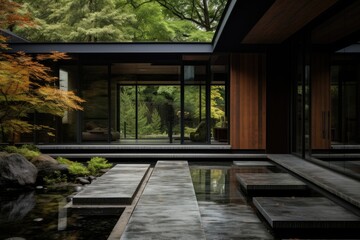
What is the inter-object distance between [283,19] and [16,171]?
22.4ft

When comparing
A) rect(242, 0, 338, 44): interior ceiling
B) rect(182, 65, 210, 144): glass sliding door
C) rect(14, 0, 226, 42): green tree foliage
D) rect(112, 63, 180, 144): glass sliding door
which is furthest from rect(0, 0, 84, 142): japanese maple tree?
rect(14, 0, 226, 42): green tree foliage

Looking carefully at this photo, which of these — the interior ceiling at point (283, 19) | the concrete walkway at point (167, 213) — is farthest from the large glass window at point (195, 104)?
the concrete walkway at point (167, 213)

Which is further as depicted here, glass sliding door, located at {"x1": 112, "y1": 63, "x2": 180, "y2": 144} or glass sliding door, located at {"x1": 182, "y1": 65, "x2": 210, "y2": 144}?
glass sliding door, located at {"x1": 112, "y1": 63, "x2": 180, "y2": 144}

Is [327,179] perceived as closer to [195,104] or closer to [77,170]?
[77,170]

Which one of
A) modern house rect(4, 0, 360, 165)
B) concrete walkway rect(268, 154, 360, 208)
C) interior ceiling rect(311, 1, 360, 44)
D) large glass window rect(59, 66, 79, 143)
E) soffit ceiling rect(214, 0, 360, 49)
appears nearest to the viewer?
concrete walkway rect(268, 154, 360, 208)

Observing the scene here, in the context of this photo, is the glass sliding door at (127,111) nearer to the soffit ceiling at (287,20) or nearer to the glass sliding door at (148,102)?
the glass sliding door at (148,102)

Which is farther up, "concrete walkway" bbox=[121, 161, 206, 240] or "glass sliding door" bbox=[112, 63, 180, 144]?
"glass sliding door" bbox=[112, 63, 180, 144]

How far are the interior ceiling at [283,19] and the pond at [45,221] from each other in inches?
216

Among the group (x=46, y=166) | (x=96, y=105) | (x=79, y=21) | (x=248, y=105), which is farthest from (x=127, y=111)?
(x=79, y=21)

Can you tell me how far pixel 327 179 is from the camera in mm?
8367

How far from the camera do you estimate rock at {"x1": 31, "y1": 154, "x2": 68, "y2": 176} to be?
34.6 feet

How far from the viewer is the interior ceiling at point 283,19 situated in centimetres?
921

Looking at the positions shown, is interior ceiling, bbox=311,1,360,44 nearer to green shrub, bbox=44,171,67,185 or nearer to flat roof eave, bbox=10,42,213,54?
flat roof eave, bbox=10,42,213,54

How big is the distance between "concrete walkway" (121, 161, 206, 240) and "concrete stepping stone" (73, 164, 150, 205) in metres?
0.34
